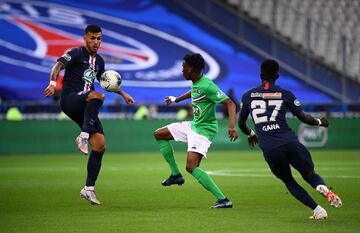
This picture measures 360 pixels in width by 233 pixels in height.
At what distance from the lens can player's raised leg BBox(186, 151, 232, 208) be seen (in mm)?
12163

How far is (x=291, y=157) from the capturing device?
1073 cm

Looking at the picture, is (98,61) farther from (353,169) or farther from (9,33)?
(9,33)

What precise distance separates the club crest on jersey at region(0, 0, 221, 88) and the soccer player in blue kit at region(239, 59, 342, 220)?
84.9 ft

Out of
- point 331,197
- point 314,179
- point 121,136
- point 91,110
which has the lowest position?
point 121,136

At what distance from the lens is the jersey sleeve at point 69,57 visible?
1277cm

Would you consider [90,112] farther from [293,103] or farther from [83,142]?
[293,103]

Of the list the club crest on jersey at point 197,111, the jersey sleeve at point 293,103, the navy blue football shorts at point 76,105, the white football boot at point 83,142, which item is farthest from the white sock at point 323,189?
the navy blue football shorts at point 76,105

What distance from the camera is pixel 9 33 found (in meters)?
37.3

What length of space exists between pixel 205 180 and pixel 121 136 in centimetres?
1759

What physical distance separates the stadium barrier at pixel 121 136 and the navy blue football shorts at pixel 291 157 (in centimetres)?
1800

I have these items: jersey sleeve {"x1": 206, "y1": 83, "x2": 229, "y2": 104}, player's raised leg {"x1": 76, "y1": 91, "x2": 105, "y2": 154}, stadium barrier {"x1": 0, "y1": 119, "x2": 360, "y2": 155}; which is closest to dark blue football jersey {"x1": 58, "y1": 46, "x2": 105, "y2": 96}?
player's raised leg {"x1": 76, "y1": 91, "x2": 105, "y2": 154}

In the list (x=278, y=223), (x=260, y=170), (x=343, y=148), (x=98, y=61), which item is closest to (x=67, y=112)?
(x=98, y=61)

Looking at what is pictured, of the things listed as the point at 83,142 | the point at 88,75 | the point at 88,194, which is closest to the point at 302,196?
the point at 83,142

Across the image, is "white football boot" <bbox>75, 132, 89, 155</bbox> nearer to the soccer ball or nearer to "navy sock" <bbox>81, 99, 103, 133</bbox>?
"navy sock" <bbox>81, 99, 103, 133</bbox>
